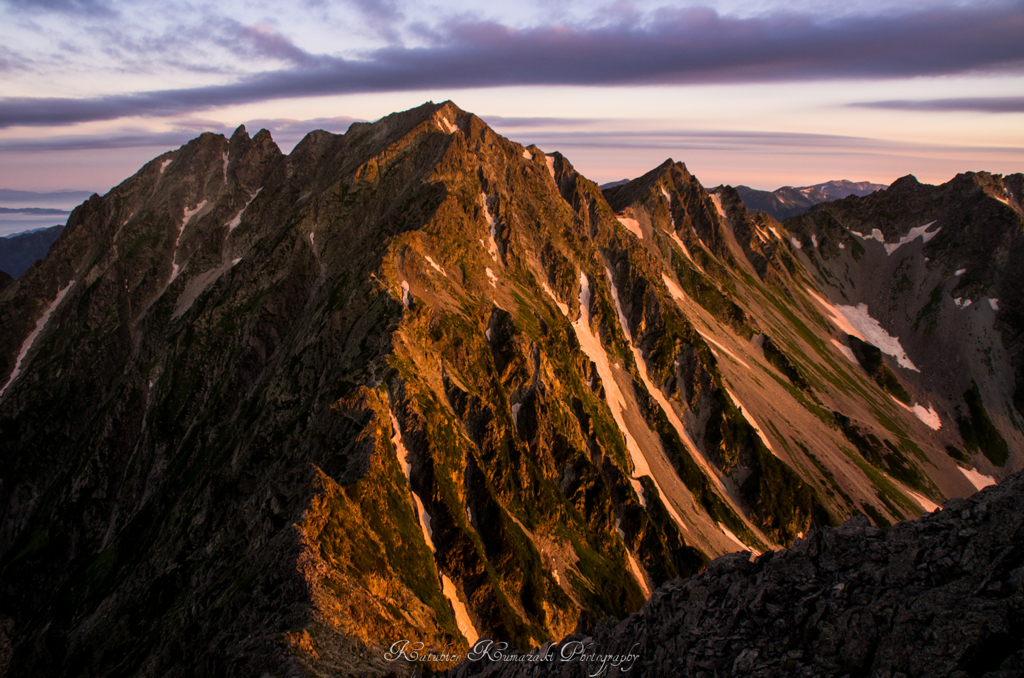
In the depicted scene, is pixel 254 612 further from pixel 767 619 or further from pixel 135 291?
pixel 135 291

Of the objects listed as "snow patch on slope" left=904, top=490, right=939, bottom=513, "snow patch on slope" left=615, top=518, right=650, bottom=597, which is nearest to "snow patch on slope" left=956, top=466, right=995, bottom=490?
"snow patch on slope" left=904, top=490, right=939, bottom=513

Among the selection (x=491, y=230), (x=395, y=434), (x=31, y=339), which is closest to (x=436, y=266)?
(x=491, y=230)

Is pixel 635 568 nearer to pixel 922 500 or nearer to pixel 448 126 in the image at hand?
pixel 922 500

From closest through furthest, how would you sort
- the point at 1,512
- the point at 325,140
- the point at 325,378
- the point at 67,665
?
1. the point at 67,665
2. the point at 325,378
3. the point at 1,512
4. the point at 325,140

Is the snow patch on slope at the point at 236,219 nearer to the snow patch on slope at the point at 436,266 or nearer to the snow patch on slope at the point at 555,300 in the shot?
the snow patch on slope at the point at 436,266

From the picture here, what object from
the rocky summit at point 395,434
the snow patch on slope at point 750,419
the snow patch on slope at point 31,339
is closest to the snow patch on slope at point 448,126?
the rocky summit at point 395,434

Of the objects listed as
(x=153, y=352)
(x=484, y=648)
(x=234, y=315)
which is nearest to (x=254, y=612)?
(x=484, y=648)
